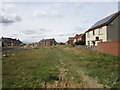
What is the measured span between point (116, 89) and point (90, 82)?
122 centimetres

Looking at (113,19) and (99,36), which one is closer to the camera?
(113,19)

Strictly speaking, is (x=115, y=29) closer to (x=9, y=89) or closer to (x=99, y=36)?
(x=99, y=36)

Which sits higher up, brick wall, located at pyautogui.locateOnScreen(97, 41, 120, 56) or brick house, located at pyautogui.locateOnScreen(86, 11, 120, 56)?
brick house, located at pyautogui.locateOnScreen(86, 11, 120, 56)

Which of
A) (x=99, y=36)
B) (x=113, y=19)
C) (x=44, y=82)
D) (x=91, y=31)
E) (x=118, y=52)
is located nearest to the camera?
(x=44, y=82)

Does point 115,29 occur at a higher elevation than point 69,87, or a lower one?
higher

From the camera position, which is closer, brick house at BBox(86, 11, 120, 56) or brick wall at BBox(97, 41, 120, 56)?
brick wall at BBox(97, 41, 120, 56)

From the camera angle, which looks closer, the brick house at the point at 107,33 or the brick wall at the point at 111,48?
the brick wall at the point at 111,48

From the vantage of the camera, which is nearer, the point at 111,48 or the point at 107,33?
the point at 111,48

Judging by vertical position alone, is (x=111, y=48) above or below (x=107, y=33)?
below

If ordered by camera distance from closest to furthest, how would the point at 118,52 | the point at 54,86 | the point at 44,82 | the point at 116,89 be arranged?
the point at 116,89, the point at 54,86, the point at 44,82, the point at 118,52

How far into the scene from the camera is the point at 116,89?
14.5 feet

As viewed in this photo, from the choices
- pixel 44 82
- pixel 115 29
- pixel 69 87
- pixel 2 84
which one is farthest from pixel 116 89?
pixel 115 29

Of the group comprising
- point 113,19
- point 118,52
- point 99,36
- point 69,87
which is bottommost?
point 69,87

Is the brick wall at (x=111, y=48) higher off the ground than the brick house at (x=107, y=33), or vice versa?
the brick house at (x=107, y=33)
